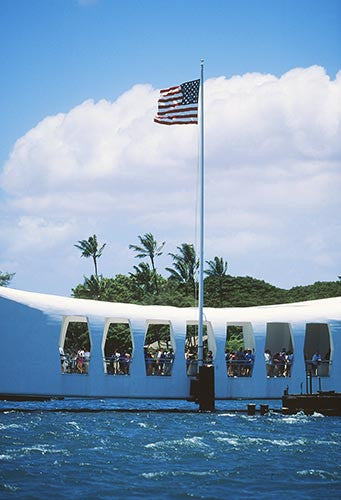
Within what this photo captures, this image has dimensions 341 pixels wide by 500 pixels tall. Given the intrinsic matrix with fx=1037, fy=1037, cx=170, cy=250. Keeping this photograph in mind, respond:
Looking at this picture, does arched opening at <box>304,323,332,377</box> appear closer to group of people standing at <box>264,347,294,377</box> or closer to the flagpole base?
group of people standing at <box>264,347,294,377</box>

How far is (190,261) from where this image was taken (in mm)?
97812

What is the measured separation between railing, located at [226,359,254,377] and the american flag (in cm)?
1002

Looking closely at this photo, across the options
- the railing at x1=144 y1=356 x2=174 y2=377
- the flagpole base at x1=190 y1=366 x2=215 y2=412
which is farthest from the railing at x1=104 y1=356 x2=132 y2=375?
the flagpole base at x1=190 y1=366 x2=215 y2=412

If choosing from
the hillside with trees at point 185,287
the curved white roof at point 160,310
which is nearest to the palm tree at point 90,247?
the hillside with trees at point 185,287

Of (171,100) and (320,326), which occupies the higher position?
(171,100)

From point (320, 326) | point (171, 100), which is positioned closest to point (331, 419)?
point (320, 326)

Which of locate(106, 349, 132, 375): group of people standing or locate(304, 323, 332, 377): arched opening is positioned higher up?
locate(304, 323, 332, 377): arched opening

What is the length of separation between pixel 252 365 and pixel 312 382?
2.91m

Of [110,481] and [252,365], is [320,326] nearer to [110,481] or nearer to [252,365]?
[252,365]

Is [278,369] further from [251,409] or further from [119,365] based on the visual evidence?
[119,365]

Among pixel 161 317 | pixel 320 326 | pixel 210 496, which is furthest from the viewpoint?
pixel 320 326

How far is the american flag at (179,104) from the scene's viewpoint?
137 ft

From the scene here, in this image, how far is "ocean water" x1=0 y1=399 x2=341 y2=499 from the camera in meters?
24.9

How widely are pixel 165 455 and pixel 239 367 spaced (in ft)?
44.9
